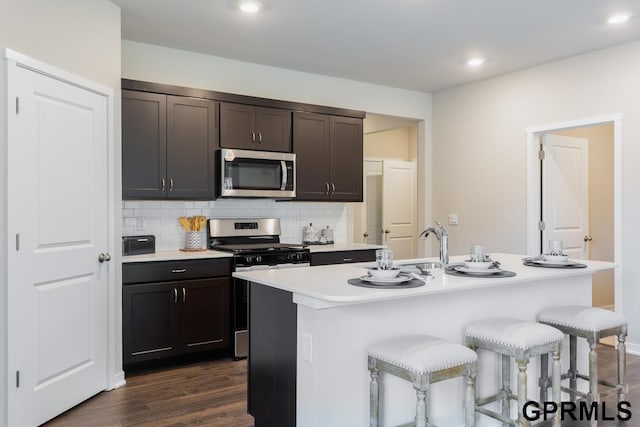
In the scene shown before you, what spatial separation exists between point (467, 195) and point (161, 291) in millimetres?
3631

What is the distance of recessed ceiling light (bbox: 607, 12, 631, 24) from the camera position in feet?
12.3

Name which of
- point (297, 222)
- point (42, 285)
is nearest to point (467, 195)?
point (297, 222)

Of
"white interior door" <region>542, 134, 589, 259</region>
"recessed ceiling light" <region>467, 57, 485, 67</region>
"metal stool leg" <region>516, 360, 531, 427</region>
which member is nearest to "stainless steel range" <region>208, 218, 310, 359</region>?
"metal stool leg" <region>516, 360, 531, 427</region>

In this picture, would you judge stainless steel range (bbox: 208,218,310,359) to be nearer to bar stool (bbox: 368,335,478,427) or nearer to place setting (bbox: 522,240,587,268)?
bar stool (bbox: 368,335,478,427)

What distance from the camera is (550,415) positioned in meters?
2.99

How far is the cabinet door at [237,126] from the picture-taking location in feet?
14.8

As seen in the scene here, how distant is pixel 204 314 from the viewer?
407cm

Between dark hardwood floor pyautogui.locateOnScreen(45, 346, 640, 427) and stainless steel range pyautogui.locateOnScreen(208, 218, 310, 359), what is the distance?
1.13ft

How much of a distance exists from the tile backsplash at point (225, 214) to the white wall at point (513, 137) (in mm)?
1469

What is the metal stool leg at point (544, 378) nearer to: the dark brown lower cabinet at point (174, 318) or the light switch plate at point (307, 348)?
the light switch plate at point (307, 348)

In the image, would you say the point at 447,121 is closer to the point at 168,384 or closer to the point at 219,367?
the point at 219,367

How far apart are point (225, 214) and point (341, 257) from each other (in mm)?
1205

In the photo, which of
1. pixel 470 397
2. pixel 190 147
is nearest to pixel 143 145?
pixel 190 147

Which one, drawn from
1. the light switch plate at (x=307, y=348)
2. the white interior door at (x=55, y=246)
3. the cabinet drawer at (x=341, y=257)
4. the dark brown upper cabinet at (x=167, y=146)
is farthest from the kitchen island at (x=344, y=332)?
the dark brown upper cabinet at (x=167, y=146)
